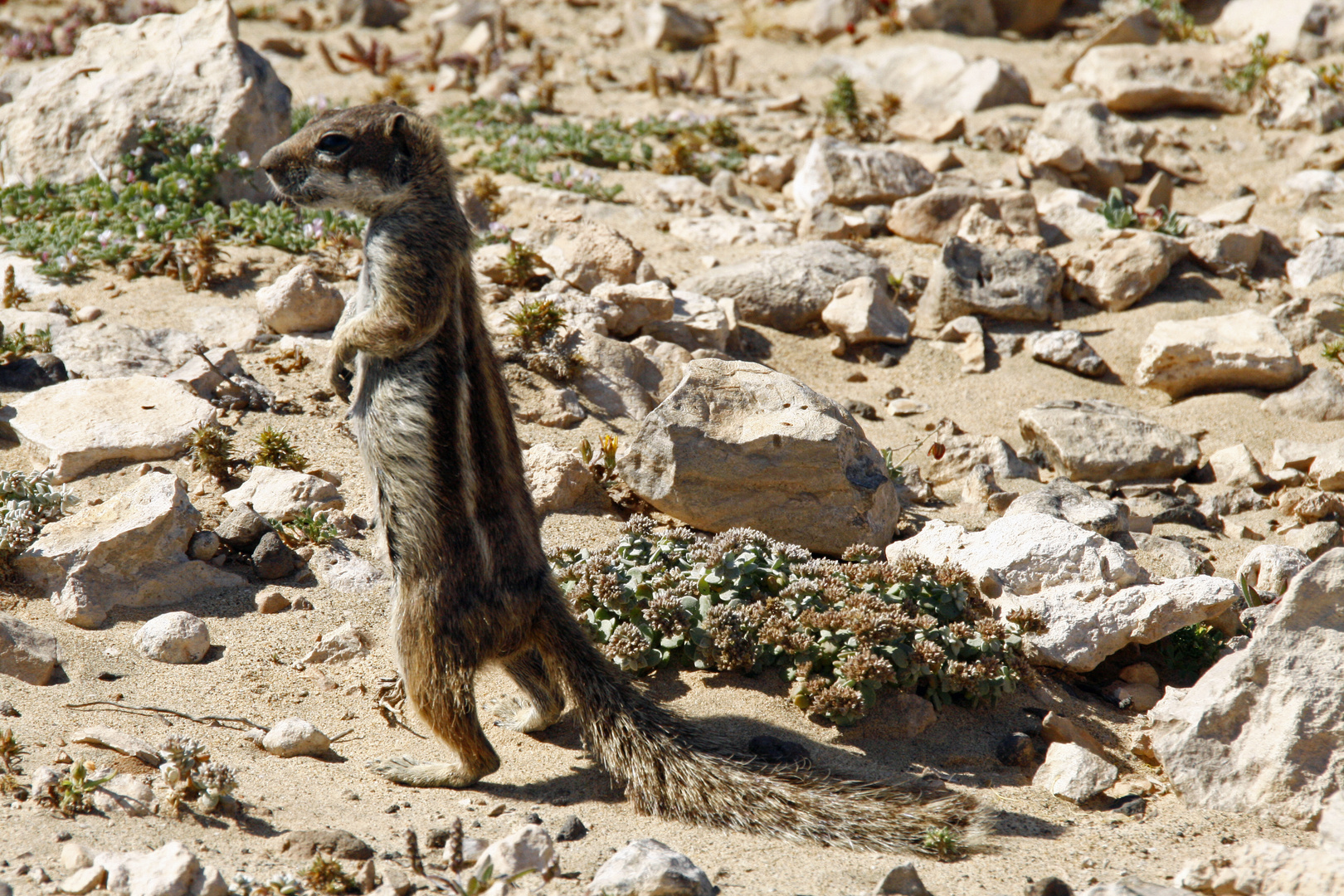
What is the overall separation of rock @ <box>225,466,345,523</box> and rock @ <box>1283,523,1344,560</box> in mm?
5827

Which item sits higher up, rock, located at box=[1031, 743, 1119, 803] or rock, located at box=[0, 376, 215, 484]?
rock, located at box=[1031, 743, 1119, 803]

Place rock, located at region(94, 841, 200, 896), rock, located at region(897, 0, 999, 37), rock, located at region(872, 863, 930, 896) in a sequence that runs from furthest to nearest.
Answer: rock, located at region(897, 0, 999, 37)
rock, located at region(872, 863, 930, 896)
rock, located at region(94, 841, 200, 896)

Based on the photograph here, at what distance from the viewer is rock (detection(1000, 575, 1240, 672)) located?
5.53 m

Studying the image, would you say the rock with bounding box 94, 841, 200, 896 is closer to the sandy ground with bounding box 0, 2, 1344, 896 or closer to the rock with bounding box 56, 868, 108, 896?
the rock with bounding box 56, 868, 108, 896

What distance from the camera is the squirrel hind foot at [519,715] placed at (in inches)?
214

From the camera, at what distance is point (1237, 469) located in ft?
24.3

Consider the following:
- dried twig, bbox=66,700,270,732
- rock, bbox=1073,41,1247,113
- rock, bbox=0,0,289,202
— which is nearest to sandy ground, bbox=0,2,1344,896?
dried twig, bbox=66,700,270,732

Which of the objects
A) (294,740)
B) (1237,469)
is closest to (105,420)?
(294,740)

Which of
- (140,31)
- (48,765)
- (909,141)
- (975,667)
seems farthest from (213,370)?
(909,141)

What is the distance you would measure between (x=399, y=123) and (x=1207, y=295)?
701 centimetres

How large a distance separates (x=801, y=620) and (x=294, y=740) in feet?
8.06

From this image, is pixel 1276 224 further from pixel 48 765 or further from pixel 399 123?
pixel 48 765

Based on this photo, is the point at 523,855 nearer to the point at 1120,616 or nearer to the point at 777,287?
the point at 1120,616

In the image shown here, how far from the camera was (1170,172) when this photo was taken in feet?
35.8
